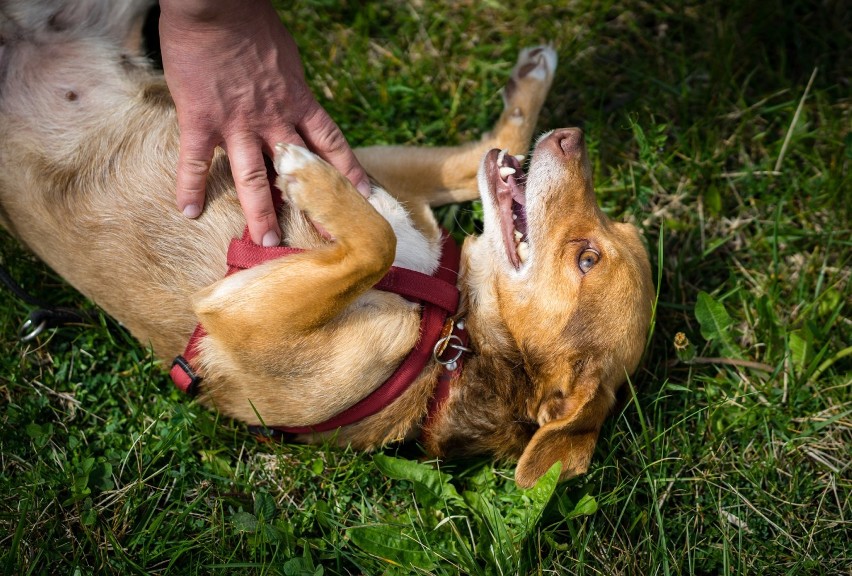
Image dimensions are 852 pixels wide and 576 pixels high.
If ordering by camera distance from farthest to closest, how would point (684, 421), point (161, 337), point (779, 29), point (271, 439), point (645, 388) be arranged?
point (779, 29), point (645, 388), point (684, 421), point (271, 439), point (161, 337)

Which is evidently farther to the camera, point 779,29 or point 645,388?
point 779,29

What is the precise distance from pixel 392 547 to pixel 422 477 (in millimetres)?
381

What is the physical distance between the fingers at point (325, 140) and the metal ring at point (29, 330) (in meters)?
1.97

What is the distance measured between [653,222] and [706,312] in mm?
765

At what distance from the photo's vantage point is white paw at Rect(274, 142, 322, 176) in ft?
9.95

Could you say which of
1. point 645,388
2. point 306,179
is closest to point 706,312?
point 645,388

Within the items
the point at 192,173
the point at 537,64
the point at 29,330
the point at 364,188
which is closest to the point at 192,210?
the point at 192,173

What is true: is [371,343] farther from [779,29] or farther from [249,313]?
[779,29]

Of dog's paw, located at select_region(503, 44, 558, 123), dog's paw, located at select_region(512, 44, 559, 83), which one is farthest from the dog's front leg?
dog's paw, located at select_region(512, 44, 559, 83)

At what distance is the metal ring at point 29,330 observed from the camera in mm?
3971

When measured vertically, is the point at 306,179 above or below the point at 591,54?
above

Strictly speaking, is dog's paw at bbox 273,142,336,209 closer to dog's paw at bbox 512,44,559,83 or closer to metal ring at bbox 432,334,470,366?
metal ring at bbox 432,334,470,366

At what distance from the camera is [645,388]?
4270 mm

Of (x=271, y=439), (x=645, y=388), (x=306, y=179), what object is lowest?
(x=645, y=388)
